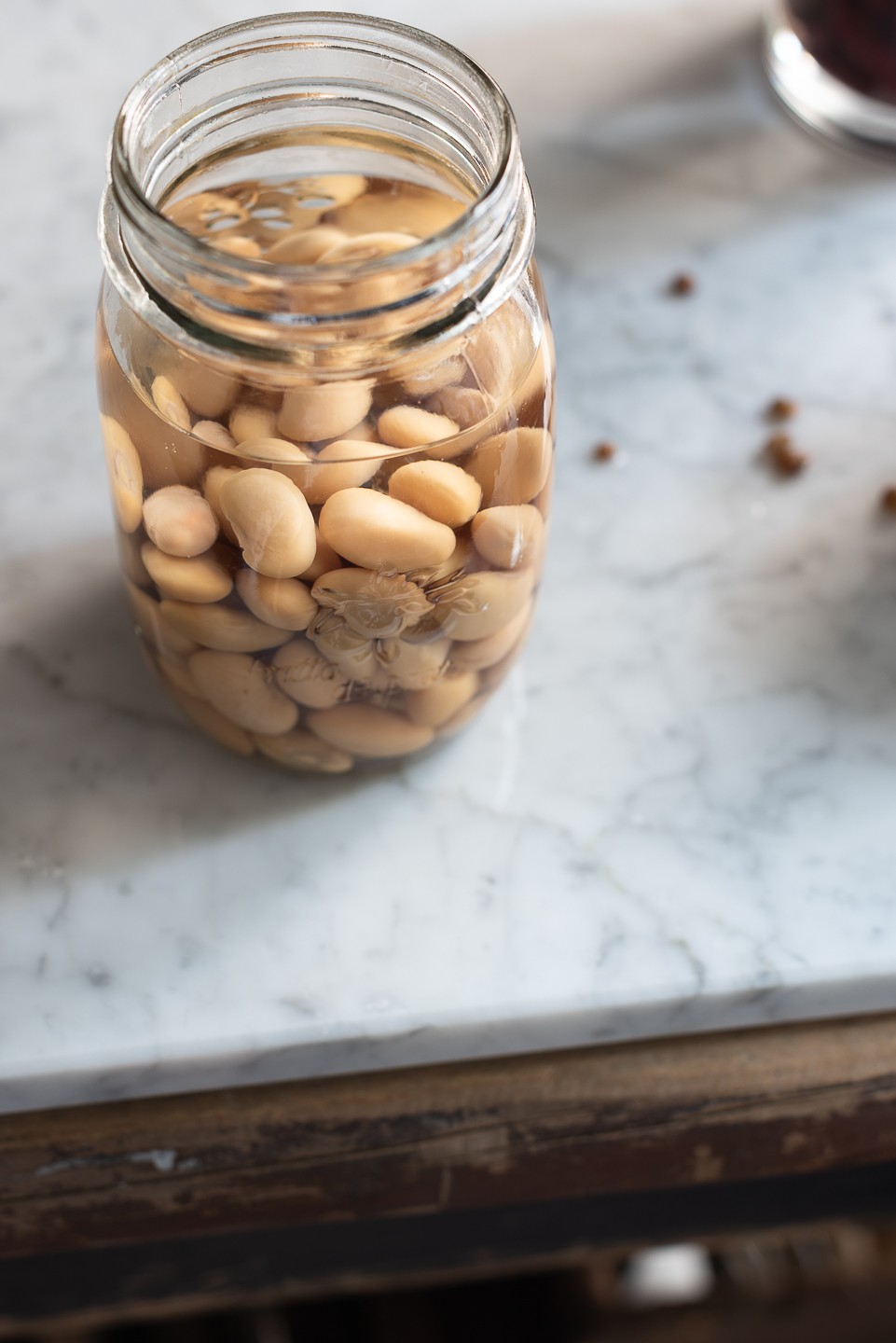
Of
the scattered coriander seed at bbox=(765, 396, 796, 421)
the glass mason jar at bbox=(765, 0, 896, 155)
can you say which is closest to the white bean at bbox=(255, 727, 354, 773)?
the scattered coriander seed at bbox=(765, 396, 796, 421)

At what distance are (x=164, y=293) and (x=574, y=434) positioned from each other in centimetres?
24

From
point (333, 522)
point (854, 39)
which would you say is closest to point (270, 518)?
point (333, 522)

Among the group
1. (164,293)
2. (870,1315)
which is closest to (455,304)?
(164,293)

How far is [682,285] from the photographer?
1.86 ft

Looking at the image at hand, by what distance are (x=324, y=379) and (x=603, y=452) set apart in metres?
0.22

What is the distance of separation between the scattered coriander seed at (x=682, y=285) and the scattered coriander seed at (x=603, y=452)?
9cm

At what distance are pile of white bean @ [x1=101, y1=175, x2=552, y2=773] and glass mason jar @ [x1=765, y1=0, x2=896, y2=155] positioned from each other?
32 cm

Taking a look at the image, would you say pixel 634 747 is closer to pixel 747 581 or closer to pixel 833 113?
pixel 747 581

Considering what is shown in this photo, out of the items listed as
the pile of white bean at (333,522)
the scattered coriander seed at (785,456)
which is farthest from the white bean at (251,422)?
the scattered coriander seed at (785,456)

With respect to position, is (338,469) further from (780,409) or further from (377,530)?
(780,409)

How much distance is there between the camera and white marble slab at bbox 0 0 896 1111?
41cm

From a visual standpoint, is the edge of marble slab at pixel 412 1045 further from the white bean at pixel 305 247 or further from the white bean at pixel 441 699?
the white bean at pixel 305 247

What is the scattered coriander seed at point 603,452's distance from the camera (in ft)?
1.71

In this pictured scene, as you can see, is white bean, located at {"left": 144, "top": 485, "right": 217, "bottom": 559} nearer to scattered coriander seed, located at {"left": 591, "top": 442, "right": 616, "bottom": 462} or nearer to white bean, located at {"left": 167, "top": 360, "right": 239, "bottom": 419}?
white bean, located at {"left": 167, "top": 360, "right": 239, "bottom": 419}
